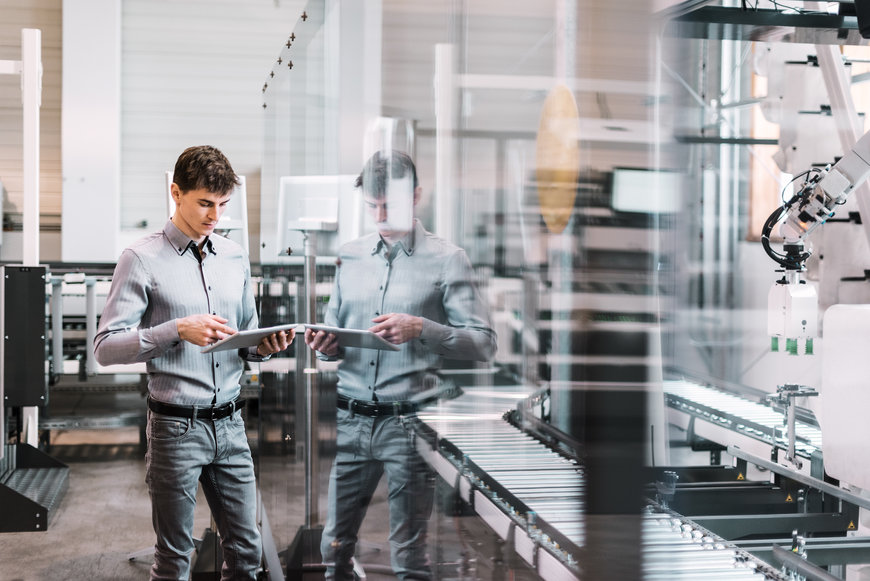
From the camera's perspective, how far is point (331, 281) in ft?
6.26

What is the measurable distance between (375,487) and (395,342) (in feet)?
1.07

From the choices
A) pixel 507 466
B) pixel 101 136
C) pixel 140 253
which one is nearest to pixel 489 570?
pixel 507 466

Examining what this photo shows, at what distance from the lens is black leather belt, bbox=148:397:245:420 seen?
237 cm

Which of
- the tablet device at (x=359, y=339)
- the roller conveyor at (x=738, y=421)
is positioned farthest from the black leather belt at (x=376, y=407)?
the roller conveyor at (x=738, y=421)

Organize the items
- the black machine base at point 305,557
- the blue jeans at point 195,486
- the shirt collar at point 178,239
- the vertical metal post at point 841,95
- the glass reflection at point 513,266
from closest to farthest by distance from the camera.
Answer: the glass reflection at point 513,266 → the black machine base at point 305,557 → the blue jeans at point 195,486 → the shirt collar at point 178,239 → the vertical metal post at point 841,95

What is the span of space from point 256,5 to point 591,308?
852 cm

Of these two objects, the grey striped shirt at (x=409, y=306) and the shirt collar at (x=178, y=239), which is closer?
the grey striped shirt at (x=409, y=306)

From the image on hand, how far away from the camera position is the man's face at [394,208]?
1480 mm

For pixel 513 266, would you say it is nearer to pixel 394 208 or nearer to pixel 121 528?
pixel 394 208

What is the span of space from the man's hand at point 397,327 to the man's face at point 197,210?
102 cm

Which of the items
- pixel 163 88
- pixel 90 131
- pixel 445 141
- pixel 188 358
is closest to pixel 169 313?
pixel 188 358

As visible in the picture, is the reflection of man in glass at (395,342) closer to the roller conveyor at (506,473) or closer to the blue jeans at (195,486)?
the roller conveyor at (506,473)

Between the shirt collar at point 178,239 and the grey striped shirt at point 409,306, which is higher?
the shirt collar at point 178,239

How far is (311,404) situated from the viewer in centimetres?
218
